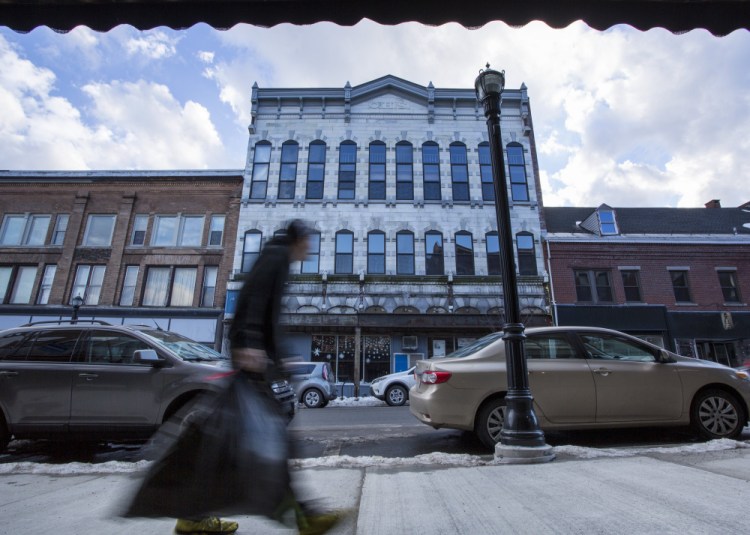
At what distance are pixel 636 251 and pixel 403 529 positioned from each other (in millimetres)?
22358

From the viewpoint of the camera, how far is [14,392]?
17.2ft

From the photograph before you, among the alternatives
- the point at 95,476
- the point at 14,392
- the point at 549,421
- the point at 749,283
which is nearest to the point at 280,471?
the point at 95,476

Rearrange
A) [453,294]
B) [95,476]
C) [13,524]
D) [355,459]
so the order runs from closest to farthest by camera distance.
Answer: [13,524] < [95,476] < [355,459] < [453,294]

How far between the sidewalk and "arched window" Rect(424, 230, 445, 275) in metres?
16.3

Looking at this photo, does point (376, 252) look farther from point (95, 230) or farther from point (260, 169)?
point (95, 230)

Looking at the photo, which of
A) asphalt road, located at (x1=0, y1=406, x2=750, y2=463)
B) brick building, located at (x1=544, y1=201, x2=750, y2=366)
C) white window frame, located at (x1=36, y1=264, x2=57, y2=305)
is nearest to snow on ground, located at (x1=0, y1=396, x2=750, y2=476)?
asphalt road, located at (x1=0, y1=406, x2=750, y2=463)

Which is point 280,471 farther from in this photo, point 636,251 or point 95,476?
point 636,251

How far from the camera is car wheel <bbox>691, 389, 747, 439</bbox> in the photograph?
17.8ft

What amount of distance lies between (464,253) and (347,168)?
7.64 metres

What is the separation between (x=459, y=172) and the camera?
868 inches

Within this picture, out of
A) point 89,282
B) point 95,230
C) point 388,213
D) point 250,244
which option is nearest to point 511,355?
point 388,213

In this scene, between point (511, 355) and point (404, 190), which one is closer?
point (511, 355)

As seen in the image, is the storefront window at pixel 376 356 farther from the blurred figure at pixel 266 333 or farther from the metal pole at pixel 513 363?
the blurred figure at pixel 266 333

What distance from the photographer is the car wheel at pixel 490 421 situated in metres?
5.27
